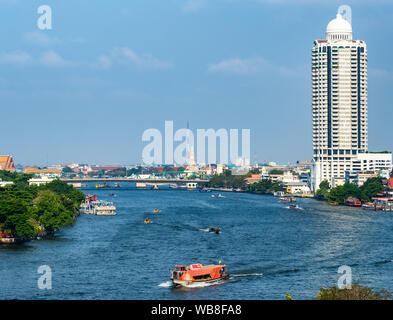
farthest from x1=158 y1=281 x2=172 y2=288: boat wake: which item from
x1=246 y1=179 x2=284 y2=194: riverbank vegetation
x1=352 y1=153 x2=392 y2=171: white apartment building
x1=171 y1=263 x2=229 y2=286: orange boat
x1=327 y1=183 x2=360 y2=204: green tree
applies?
x1=246 y1=179 x2=284 y2=194: riverbank vegetation

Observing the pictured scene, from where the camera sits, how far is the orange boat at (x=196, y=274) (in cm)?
2605

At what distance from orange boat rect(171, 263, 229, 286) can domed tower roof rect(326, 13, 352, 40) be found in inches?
3075

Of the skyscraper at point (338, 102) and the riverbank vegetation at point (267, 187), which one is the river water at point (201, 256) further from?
the riverbank vegetation at point (267, 187)

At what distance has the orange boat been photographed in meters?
26.0

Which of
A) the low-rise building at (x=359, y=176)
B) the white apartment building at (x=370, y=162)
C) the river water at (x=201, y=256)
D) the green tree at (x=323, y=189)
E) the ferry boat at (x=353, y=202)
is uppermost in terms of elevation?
the white apartment building at (x=370, y=162)

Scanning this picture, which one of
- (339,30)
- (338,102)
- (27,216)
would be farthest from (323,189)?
(27,216)

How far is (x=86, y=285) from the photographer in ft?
83.0

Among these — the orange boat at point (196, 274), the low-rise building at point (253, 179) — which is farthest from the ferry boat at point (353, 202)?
the low-rise building at point (253, 179)

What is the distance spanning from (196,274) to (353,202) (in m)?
50.4

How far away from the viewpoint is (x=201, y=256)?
33.2 metres

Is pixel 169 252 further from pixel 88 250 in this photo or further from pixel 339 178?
pixel 339 178

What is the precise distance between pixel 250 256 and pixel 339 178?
6886 centimetres

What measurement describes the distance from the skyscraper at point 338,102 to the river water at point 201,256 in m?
47.4

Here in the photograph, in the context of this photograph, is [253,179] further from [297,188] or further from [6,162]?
[6,162]
